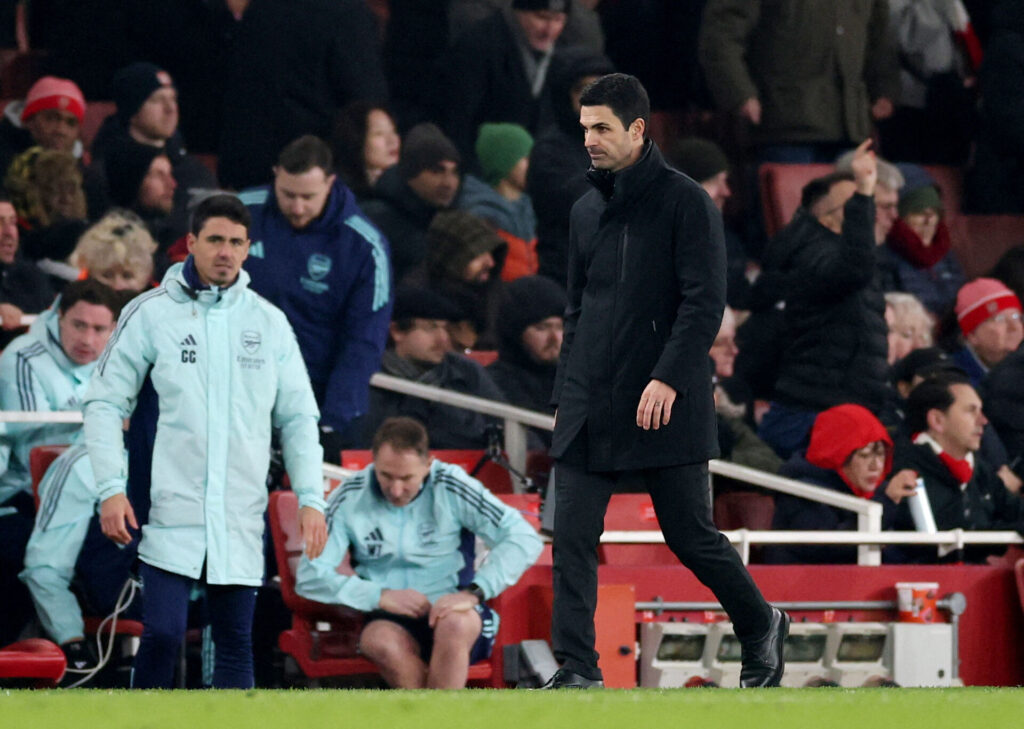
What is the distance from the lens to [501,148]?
36.0 feet

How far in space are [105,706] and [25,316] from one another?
502cm

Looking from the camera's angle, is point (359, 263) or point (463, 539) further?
point (359, 263)

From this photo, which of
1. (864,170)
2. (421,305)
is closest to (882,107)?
(864,170)

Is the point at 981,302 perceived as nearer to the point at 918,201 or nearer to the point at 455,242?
the point at 918,201

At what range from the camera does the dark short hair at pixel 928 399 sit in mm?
8961

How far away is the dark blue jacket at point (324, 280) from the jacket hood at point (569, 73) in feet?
6.36

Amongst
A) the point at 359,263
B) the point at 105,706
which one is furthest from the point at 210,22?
the point at 105,706

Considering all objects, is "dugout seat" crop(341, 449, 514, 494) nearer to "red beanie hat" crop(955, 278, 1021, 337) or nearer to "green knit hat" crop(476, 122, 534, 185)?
"green knit hat" crop(476, 122, 534, 185)

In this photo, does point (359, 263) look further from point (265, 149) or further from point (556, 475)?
point (556, 475)

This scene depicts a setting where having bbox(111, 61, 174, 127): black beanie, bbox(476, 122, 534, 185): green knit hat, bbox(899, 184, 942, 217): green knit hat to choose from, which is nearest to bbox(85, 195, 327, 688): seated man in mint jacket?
bbox(111, 61, 174, 127): black beanie

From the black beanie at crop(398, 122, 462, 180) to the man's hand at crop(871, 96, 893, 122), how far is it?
310 cm

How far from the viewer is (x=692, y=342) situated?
527 centimetres

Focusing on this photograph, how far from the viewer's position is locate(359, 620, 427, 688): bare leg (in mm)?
7090

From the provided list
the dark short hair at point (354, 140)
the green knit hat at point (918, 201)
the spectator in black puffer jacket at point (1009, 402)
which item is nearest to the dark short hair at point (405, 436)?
the dark short hair at point (354, 140)
